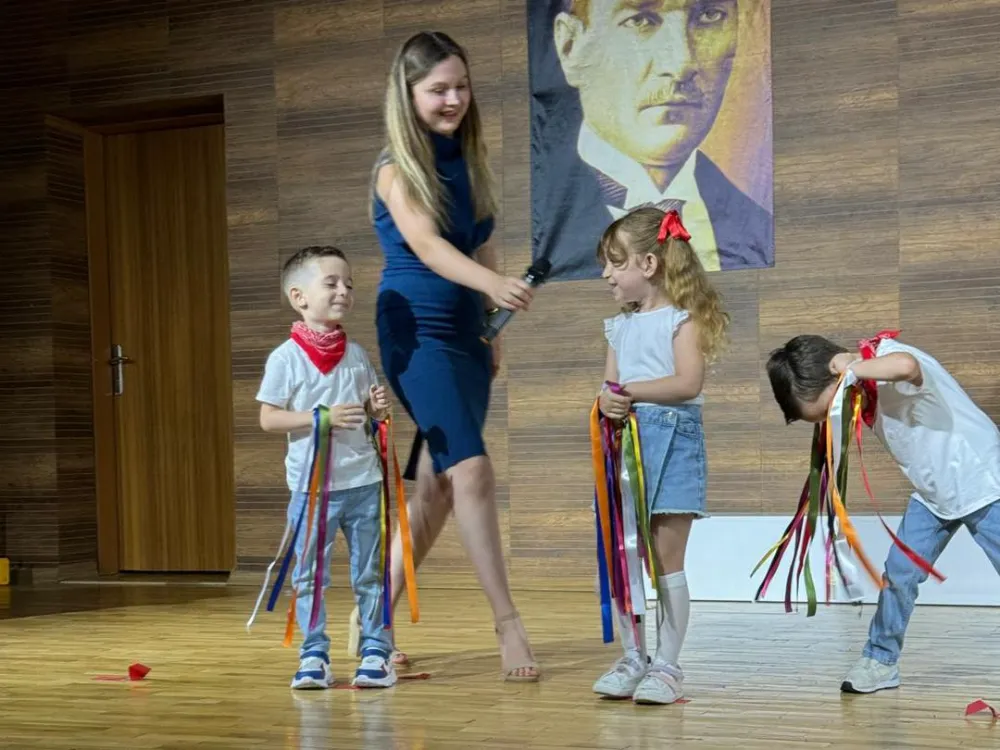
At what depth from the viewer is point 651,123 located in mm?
5129

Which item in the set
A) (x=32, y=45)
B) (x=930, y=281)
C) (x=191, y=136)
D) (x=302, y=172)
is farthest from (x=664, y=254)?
(x=32, y=45)

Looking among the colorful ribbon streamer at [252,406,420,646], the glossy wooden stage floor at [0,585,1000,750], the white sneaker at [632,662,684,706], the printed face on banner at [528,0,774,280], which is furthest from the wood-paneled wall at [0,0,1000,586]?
the white sneaker at [632,662,684,706]

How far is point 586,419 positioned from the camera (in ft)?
17.0

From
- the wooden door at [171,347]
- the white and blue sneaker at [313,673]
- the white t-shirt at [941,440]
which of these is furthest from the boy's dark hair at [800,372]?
the wooden door at [171,347]

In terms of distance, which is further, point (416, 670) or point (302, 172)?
point (302, 172)

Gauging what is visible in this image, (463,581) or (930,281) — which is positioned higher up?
(930,281)

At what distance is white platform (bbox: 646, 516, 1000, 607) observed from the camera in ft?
14.1

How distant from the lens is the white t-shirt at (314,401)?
2977mm

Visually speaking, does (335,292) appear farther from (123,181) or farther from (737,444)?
(123,181)

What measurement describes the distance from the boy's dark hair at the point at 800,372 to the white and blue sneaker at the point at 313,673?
116 cm

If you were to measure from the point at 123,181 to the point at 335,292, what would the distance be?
11.9 feet

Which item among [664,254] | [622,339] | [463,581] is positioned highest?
[664,254]

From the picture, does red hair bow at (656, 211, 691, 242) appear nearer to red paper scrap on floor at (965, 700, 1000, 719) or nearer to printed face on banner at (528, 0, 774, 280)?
red paper scrap on floor at (965, 700, 1000, 719)

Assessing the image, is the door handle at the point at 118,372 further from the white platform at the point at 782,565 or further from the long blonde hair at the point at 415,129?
the long blonde hair at the point at 415,129
